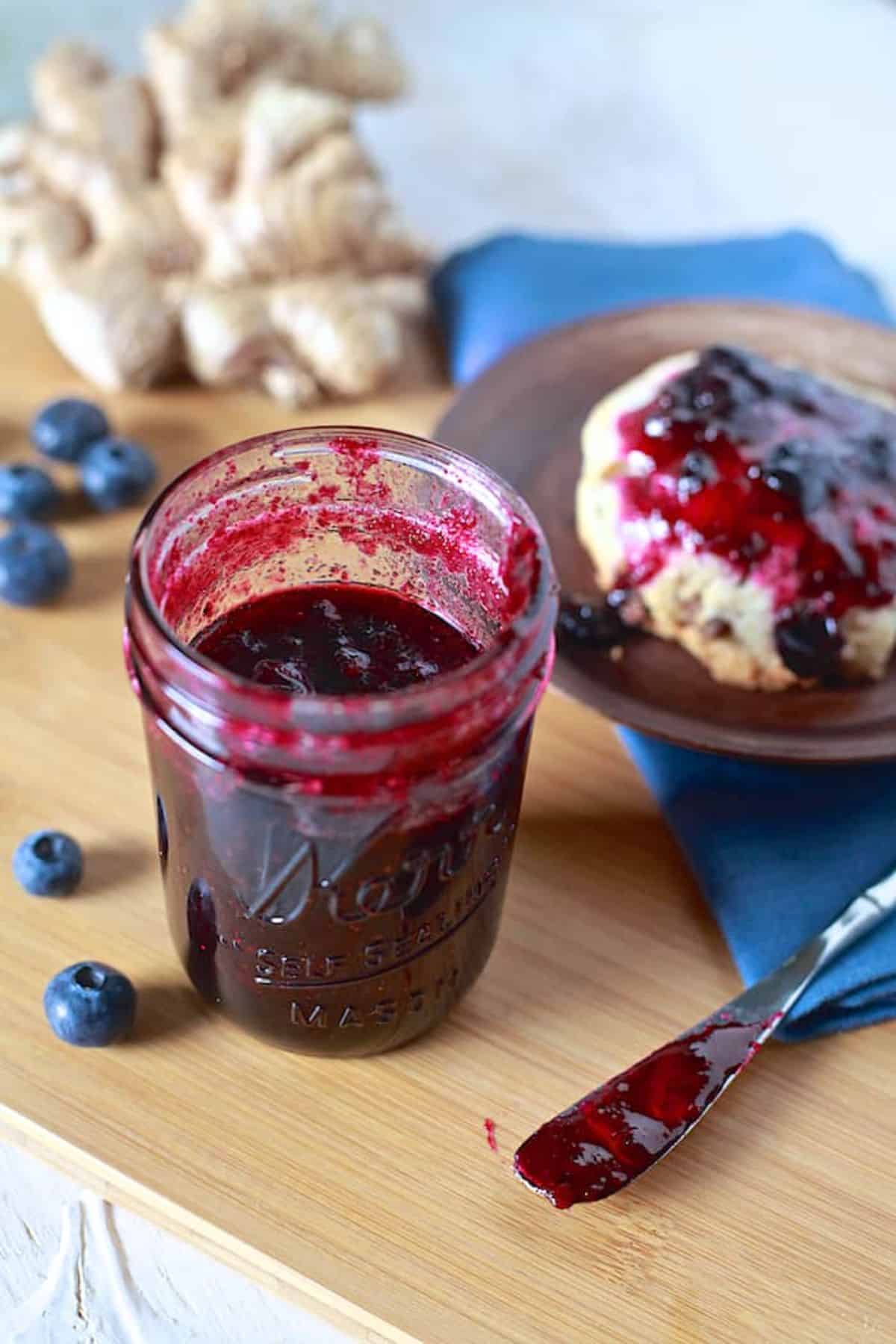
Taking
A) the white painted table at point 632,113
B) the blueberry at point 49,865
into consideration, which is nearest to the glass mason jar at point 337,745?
the blueberry at point 49,865

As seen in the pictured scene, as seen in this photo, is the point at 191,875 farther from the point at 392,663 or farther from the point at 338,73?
the point at 338,73

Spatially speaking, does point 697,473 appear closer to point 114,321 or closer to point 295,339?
point 295,339

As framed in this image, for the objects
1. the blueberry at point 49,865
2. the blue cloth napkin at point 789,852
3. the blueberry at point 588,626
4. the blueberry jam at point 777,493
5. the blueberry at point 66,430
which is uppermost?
the blueberry jam at point 777,493

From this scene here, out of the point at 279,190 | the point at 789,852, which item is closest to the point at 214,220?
the point at 279,190

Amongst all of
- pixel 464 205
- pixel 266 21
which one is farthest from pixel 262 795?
pixel 464 205

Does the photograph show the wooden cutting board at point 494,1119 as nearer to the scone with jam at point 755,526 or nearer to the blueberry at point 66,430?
the scone with jam at point 755,526

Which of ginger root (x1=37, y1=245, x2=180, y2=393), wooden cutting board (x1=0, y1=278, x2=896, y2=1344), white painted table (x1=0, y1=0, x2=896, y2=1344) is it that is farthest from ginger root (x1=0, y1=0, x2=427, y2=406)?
wooden cutting board (x1=0, y1=278, x2=896, y2=1344)
